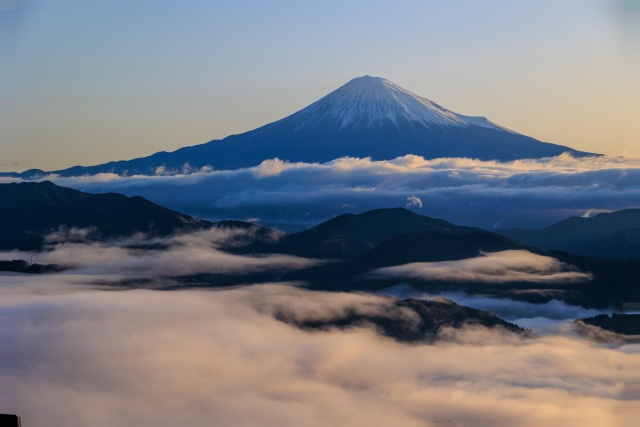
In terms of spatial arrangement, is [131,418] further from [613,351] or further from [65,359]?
[613,351]

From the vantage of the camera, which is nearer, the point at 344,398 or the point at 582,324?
the point at 344,398

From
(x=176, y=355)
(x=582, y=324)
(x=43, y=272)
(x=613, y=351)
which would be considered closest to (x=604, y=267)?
(x=582, y=324)

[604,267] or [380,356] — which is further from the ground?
[604,267]

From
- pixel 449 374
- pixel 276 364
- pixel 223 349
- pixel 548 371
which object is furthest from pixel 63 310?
pixel 548 371

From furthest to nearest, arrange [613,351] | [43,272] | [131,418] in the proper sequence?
[43,272] < [613,351] < [131,418]

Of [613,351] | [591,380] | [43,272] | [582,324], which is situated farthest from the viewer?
[43,272]

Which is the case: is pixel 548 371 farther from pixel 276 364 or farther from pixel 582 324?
pixel 276 364
